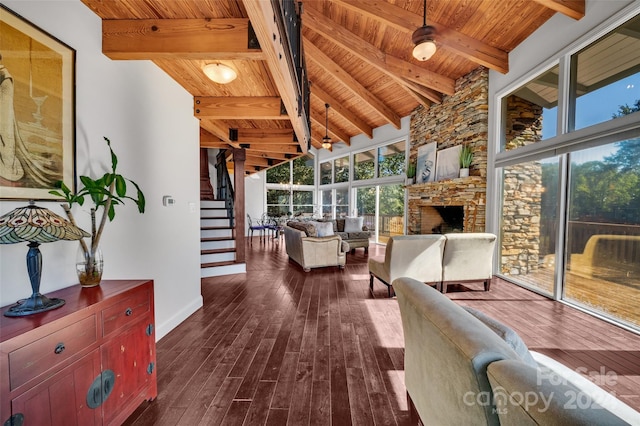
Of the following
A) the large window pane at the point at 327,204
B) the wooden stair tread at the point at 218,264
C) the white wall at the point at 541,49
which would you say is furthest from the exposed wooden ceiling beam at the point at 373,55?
the large window pane at the point at 327,204

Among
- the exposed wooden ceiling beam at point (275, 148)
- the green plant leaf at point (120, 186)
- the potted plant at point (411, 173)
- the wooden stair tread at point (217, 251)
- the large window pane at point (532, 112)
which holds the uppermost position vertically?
the large window pane at point (532, 112)

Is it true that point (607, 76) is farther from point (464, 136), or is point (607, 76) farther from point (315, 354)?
point (315, 354)

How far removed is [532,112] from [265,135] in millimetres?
4353

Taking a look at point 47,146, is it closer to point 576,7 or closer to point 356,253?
point 576,7

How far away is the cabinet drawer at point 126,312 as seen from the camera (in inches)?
55.0

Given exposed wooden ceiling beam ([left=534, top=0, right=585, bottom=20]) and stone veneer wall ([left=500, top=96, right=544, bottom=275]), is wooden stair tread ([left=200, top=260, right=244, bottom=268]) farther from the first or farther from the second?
exposed wooden ceiling beam ([left=534, top=0, right=585, bottom=20])

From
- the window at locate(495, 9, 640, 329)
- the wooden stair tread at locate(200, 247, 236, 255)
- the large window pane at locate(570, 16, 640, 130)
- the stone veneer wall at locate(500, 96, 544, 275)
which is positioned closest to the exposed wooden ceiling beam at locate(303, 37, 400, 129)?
the stone veneer wall at locate(500, 96, 544, 275)

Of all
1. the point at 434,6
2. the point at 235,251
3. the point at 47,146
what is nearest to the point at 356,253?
the point at 235,251

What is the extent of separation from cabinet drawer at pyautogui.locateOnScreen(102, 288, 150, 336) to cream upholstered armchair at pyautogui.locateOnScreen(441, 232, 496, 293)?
360 cm

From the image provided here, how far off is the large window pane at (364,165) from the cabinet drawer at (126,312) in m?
7.81

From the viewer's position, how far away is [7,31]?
1.27 meters

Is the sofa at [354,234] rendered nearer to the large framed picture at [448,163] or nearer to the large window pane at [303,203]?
the large framed picture at [448,163]

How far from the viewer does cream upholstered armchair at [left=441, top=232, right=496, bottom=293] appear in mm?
3771

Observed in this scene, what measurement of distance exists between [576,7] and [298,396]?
5141mm
